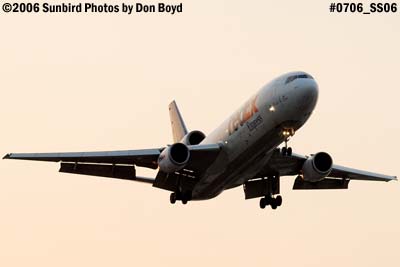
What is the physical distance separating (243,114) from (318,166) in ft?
21.8

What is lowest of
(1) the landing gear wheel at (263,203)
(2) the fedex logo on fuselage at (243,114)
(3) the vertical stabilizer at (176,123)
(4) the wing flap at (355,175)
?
(1) the landing gear wheel at (263,203)

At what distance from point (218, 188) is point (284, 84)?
8.86 metres

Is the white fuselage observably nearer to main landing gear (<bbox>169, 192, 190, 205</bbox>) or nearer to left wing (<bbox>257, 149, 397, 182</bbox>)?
left wing (<bbox>257, 149, 397, 182</bbox>)

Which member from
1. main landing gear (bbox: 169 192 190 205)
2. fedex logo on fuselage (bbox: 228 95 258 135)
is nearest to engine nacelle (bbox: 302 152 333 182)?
fedex logo on fuselage (bbox: 228 95 258 135)

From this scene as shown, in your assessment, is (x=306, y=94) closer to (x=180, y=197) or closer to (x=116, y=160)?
(x=180, y=197)

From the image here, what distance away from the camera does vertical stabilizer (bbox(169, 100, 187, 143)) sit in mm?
60438

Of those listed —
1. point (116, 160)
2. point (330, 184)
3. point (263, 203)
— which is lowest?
point (263, 203)

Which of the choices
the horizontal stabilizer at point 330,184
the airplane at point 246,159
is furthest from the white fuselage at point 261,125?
the horizontal stabilizer at point 330,184

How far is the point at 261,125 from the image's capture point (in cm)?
4381

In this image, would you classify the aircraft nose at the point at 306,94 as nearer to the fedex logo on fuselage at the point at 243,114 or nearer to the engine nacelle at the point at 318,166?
the fedex logo on fuselage at the point at 243,114

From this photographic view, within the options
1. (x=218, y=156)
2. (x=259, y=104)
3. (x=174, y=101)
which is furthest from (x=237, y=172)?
(x=174, y=101)

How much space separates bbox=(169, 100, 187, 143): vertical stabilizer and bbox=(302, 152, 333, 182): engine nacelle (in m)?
12.1

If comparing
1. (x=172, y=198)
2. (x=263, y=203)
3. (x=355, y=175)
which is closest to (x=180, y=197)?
(x=172, y=198)

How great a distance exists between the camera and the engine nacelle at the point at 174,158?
153 ft
